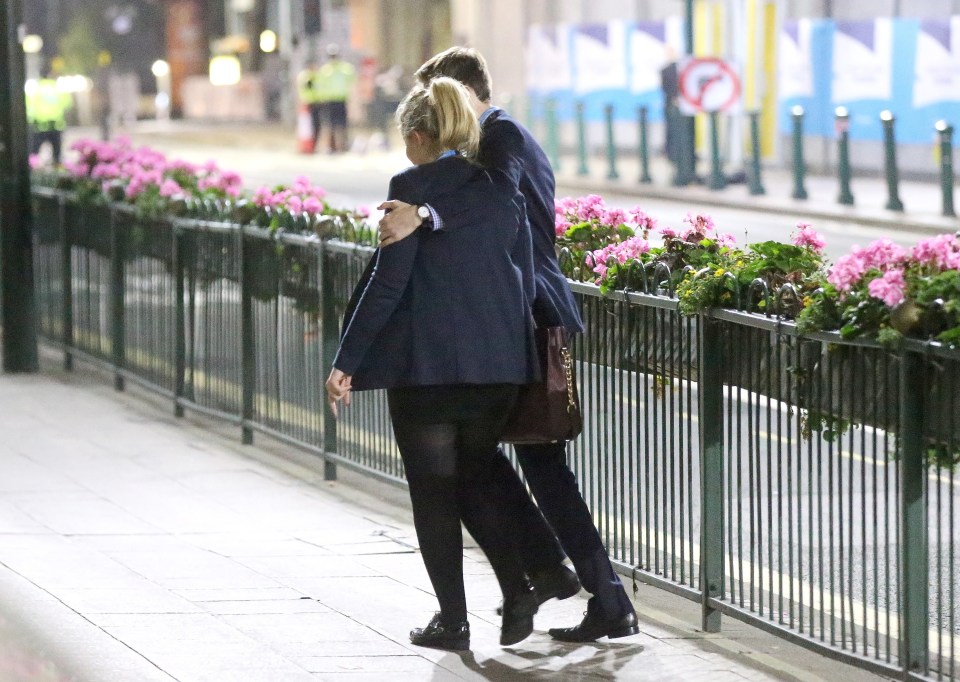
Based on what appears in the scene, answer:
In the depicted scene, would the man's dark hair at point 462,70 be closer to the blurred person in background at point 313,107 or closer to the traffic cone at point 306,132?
the blurred person in background at point 313,107

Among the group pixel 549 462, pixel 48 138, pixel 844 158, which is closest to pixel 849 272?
pixel 549 462

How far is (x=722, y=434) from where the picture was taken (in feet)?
19.5

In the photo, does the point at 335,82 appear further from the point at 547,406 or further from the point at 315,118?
the point at 547,406

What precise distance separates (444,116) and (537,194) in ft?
1.63

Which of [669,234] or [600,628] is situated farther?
[669,234]

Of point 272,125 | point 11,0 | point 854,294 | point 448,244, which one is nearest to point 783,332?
point 854,294

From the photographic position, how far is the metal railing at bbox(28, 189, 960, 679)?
507cm

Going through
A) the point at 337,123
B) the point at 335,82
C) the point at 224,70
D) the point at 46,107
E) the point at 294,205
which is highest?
the point at 224,70

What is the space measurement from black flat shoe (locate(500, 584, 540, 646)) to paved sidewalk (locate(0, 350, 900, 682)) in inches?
2.6

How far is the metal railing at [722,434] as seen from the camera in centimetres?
507

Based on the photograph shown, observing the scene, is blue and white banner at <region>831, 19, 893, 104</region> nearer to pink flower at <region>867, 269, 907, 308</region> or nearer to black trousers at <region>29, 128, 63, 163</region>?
black trousers at <region>29, 128, 63, 163</region>

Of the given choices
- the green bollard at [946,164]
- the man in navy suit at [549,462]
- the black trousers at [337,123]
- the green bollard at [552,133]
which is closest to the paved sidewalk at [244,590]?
the man in navy suit at [549,462]

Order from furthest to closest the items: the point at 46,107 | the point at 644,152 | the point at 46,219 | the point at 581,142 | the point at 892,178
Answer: the point at 46,107 < the point at 581,142 < the point at 644,152 < the point at 892,178 < the point at 46,219

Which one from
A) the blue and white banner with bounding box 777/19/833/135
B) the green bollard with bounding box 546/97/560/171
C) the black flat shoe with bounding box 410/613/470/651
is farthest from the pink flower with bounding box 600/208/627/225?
the green bollard with bounding box 546/97/560/171
